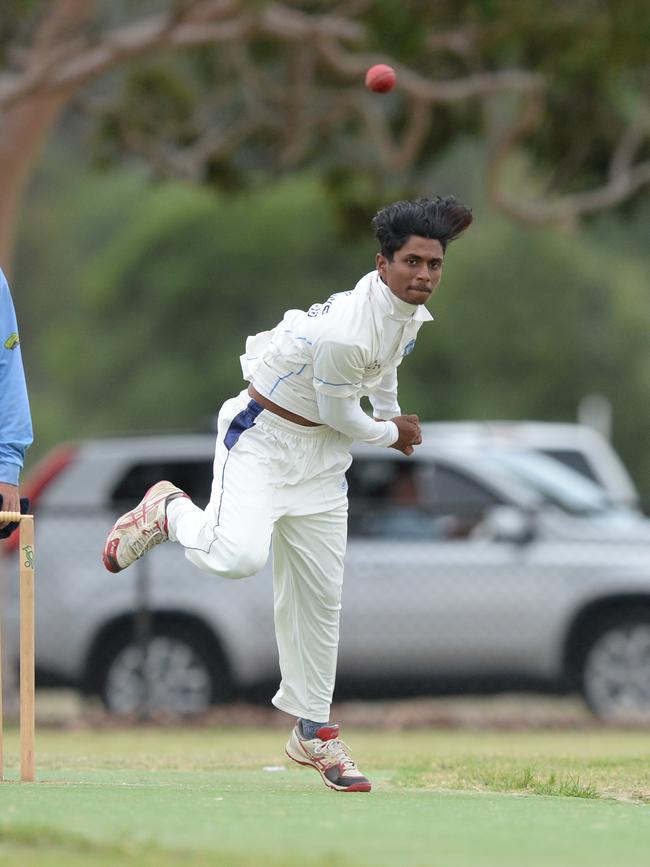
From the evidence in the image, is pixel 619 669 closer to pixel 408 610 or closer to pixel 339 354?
pixel 408 610

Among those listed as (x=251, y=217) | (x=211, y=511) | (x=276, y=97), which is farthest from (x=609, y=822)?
(x=251, y=217)

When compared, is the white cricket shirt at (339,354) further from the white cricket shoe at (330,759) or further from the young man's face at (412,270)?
the white cricket shoe at (330,759)

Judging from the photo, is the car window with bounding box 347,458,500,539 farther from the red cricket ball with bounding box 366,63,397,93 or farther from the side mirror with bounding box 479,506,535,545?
the red cricket ball with bounding box 366,63,397,93

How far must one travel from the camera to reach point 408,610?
512 inches

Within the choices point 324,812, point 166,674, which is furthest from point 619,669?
point 324,812

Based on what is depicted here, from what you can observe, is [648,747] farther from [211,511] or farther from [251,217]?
[251,217]

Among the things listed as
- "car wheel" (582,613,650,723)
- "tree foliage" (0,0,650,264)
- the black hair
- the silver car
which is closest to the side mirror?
the silver car

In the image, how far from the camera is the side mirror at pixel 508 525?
42.7 feet

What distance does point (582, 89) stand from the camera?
1622 cm

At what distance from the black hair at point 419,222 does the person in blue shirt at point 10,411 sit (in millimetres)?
1423

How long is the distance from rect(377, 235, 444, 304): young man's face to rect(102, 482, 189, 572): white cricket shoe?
1366mm

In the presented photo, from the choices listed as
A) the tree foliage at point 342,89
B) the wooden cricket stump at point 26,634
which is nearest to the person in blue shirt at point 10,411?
the wooden cricket stump at point 26,634

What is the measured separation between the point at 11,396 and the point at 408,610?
6245 millimetres

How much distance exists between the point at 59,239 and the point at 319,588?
217 feet
